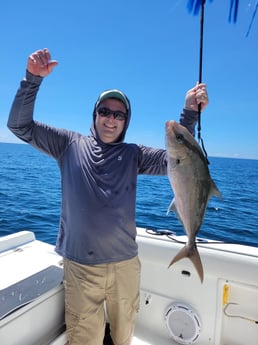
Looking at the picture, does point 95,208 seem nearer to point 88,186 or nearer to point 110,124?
point 88,186

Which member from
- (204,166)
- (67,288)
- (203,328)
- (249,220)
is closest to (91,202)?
(67,288)

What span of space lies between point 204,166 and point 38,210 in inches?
348

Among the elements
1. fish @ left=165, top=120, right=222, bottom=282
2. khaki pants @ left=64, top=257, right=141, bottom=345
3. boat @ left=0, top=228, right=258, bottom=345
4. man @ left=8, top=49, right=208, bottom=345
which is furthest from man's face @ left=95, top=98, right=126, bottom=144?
boat @ left=0, top=228, right=258, bottom=345

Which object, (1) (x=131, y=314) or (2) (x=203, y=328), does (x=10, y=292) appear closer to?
(1) (x=131, y=314)

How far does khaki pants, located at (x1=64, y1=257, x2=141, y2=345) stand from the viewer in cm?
220

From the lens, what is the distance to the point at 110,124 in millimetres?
2373

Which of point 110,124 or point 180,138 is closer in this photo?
point 180,138

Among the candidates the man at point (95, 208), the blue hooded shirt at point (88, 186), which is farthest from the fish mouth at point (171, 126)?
the blue hooded shirt at point (88, 186)

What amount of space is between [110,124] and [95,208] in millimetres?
690

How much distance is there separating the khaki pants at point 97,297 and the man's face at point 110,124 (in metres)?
1.00

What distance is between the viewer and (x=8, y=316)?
6.63 ft

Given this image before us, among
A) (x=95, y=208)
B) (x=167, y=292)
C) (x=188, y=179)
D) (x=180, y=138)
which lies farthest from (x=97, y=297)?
(x=180, y=138)

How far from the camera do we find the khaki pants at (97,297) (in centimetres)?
220

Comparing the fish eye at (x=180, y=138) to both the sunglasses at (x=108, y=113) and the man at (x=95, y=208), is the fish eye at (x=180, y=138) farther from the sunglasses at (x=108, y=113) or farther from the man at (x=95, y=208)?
the sunglasses at (x=108, y=113)
